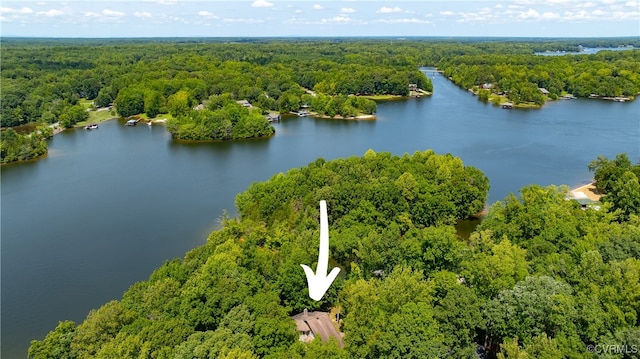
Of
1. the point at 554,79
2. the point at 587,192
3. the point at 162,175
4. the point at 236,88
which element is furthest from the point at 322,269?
the point at 554,79

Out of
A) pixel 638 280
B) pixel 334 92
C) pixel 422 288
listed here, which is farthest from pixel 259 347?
pixel 334 92

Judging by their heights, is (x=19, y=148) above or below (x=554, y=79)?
below

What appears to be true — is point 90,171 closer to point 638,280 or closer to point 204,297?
point 204,297

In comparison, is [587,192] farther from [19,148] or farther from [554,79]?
[554,79]

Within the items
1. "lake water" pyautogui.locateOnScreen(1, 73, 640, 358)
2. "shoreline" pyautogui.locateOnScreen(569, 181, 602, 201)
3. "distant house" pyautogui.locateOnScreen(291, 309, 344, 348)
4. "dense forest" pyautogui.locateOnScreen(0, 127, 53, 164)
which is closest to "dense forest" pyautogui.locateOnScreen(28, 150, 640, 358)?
"distant house" pyautogui.locateOnScreen(291, 309, 344, 348)

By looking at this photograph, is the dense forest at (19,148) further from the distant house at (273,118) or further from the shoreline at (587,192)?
the shoreline at (587,192)
